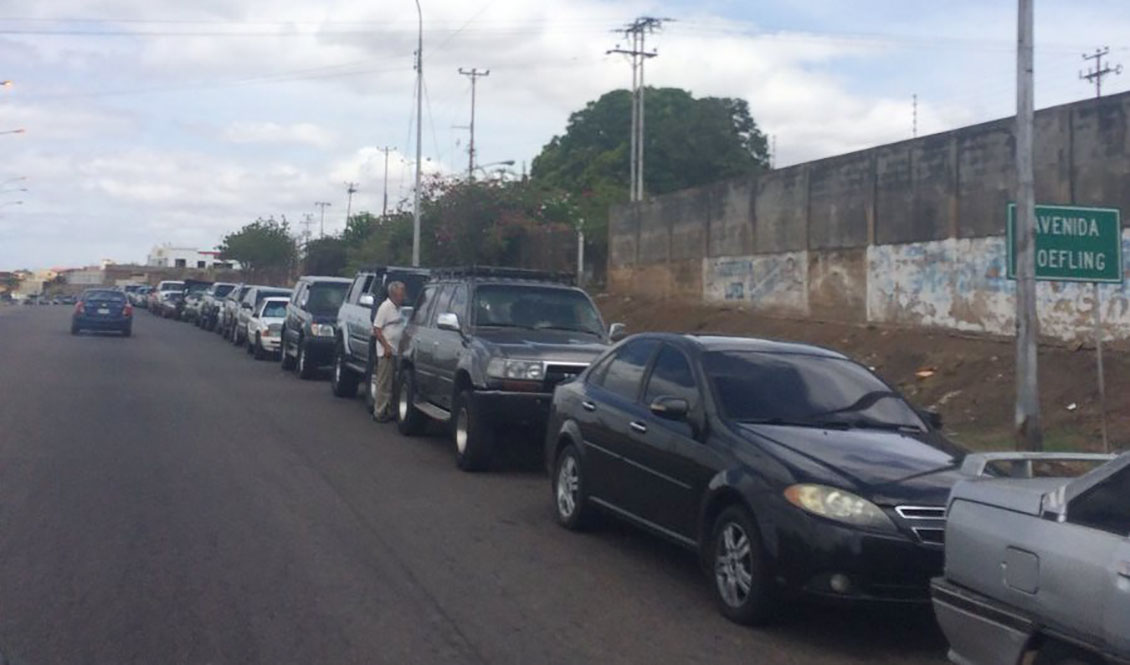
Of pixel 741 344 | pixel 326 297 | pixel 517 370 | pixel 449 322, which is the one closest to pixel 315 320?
pixel 326 297

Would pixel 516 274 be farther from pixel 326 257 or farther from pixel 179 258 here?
pixel 179 258

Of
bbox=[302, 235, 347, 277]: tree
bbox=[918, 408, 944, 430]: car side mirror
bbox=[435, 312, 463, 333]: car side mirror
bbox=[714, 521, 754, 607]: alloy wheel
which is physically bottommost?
bbox=[714, 521, 754, 607]: alloy wheel

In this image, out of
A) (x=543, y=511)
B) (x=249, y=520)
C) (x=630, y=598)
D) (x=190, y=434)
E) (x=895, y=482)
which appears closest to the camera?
(x=895, y=482)

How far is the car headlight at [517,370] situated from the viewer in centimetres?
1341

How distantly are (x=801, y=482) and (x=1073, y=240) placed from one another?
705cm

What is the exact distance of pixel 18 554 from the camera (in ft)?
30.2

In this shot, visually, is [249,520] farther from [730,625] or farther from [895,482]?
[895,482]

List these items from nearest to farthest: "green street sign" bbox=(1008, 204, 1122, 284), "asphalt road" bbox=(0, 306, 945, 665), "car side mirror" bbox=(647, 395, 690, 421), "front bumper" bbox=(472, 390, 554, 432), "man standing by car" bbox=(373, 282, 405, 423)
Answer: "asphalt road" bbox=(0, 306, 945, 665) < "car side mirror" bbox=(647, 395, 690, 421) < "green street sign" bbox=(1008, 204, 1122, 284) < "front bumper" bbox=(472, 390, 554, 432) < "man standing by car" bbox=(373, 282, 405, 423)

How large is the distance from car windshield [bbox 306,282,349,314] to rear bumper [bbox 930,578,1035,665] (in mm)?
20387

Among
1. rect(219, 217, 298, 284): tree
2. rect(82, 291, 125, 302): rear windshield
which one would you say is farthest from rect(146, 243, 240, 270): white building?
rect(82, 291, 125, 302): rear windshield

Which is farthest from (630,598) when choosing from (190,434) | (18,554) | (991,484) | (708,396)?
(190,434)

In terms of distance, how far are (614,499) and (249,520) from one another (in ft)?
9.73

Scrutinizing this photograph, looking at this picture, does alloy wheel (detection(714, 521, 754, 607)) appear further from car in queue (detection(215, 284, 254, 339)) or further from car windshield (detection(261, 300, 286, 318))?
car in queue (detection(215, 284, 254, 339))

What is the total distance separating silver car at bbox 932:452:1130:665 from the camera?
5113 millimetres
